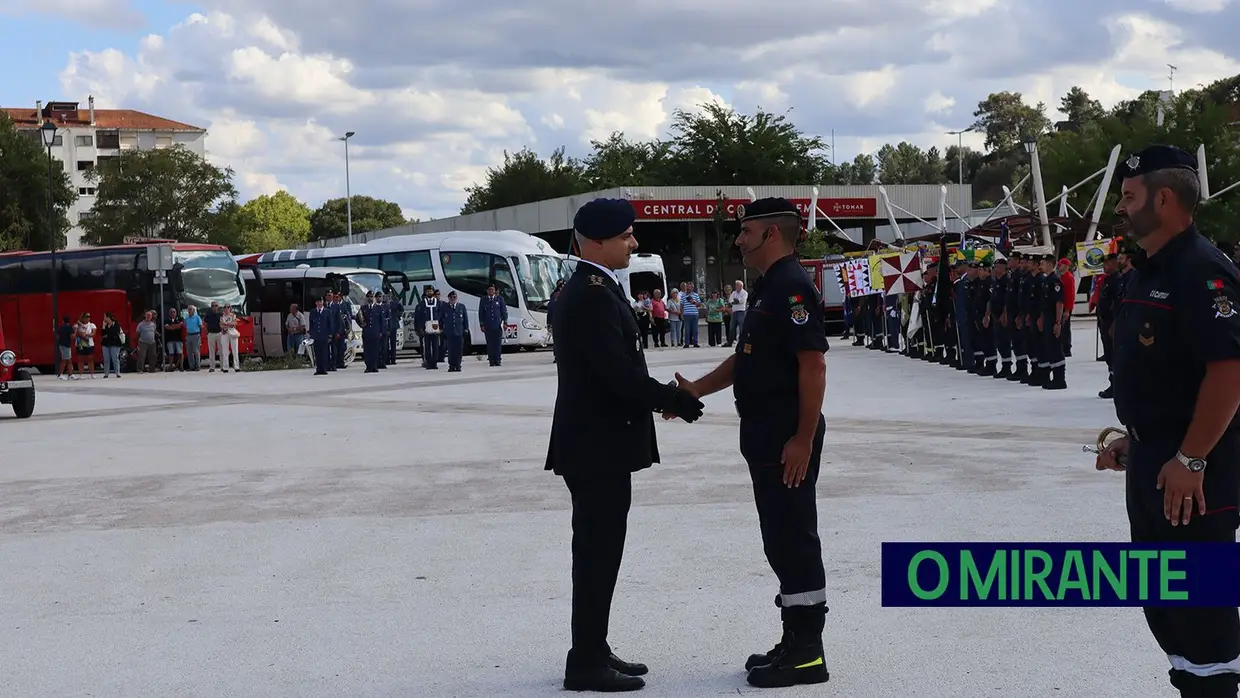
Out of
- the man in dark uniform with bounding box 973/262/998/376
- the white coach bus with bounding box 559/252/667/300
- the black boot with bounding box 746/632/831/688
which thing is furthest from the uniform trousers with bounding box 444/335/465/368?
the black boot with bounding box 746/632/831/688

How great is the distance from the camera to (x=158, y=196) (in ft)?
285

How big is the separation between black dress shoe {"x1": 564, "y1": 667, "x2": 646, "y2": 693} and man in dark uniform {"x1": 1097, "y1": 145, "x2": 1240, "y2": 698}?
2.02 m

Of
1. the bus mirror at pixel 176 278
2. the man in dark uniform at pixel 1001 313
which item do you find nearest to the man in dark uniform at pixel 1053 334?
the man in dark uniform at pixel 1001 313

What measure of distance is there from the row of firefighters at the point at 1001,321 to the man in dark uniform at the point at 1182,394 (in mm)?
15322

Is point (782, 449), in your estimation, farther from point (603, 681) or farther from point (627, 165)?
point (627, 165)

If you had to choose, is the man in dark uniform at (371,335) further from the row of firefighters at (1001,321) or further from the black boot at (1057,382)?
the black boot at (1057,382)

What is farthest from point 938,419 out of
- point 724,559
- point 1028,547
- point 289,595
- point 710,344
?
point 710,344

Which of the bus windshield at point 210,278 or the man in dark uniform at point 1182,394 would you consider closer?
the man in dark uniform at point 1182,394

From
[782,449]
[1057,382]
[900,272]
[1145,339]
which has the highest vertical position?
[900,272]

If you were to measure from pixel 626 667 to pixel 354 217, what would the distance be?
13982 cm

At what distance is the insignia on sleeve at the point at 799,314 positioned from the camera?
17.8 ft

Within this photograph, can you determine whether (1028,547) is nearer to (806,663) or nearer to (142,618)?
(806,663)

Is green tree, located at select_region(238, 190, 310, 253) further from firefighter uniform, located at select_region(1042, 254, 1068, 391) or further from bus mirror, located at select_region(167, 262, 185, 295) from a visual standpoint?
firefighter uniform, located at select_region(1042, 254, 1068, 391)

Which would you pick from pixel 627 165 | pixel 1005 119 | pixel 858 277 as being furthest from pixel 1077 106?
pixel 858 277
